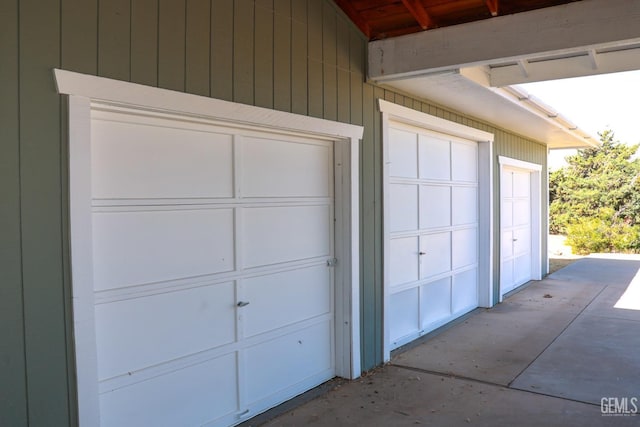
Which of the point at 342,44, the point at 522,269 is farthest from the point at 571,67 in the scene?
the point at 522,269

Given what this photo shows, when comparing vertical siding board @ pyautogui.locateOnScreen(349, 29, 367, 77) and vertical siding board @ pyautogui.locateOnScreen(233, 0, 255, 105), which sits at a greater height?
vertical siding board @ pyautogui.locateOnScreen(349, 29, 367, 77)

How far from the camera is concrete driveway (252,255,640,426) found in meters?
3.59

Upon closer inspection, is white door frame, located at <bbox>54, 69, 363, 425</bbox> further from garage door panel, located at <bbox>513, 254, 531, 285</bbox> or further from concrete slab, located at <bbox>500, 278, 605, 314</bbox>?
garage door panel, located at <bbox>513, 254, 531, 285</bbox>

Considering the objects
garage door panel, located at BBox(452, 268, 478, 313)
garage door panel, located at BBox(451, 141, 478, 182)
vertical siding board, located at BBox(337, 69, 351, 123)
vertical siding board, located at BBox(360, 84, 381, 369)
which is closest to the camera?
vertical siding board, located at BBox(337, 69, 351, 123)

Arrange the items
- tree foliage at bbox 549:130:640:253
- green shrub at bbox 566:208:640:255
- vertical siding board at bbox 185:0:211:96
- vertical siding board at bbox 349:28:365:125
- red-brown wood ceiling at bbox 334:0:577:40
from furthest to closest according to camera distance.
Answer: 1. tree foliage at bbox 549:130:640:253
2. green shrub at bbox 566:208:640:255
3. vertical siding board at bbox 349:28:365:125
4. red-brown wood ceiling at bbox 334:0:577:40
5. vertical siding board at bbox 185:0:211:96

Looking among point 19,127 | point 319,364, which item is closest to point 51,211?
point 19,127

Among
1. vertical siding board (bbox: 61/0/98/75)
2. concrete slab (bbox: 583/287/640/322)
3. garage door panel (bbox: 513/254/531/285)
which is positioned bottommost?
concrete slab (bbox: 583/287/640/322)

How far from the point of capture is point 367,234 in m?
4.59

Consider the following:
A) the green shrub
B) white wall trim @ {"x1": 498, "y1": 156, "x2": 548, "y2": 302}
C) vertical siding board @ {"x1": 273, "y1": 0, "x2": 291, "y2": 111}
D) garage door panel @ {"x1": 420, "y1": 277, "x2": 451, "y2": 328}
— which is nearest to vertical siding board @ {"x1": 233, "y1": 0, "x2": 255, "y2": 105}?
vertical siding board @ {"x1": 273, "y1": 0, "x2": 291, "y2": 111}

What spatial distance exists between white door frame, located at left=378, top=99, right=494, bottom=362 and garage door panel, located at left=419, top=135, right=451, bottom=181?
14 centimetres

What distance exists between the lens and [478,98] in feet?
18.0

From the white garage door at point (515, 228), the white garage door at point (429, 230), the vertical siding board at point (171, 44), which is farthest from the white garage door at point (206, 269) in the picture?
the white garage door at point (515, 228)

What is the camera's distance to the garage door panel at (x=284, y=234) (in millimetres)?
3629

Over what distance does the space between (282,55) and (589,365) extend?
387 centimetres
